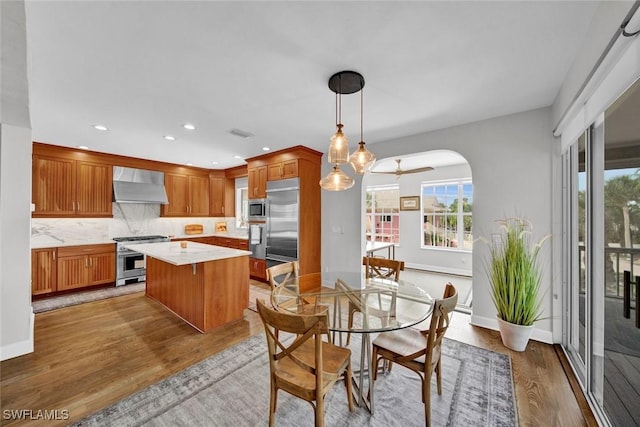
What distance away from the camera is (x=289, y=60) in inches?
73.7

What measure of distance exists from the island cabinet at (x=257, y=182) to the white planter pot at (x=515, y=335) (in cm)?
407

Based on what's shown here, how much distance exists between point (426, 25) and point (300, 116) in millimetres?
1666

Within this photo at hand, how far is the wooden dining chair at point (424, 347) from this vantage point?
1479 mm

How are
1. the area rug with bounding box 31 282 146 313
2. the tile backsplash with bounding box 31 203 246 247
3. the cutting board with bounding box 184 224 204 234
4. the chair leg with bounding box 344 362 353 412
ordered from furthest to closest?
the cutting board with bounding box 184 224 204 234
the tile backsplash with bounding box 31 203 246 247
the area rug with bounding box 31 282 146 313
the chair leg with bounding box 344 362 353 412

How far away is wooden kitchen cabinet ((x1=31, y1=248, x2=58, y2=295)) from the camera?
392 cm

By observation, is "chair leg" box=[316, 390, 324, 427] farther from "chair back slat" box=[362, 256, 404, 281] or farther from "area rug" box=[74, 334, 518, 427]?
"chair back slat" box=[362, 256, 404, 281]

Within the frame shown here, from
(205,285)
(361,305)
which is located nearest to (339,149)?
(361,305)

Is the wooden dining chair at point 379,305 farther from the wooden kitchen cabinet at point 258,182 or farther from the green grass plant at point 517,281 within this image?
the wooden kitchen cabinet at point 258,182

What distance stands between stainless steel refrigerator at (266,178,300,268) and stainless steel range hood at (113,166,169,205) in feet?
8.33

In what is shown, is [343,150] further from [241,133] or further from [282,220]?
[282,220]

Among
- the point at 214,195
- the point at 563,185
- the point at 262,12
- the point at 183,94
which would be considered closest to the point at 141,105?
the point at 183,94

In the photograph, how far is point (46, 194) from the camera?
4.19 metres

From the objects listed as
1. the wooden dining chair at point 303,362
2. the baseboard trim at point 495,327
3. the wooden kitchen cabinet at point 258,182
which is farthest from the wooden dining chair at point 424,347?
the wooden kitchen cabinet at point 258,182

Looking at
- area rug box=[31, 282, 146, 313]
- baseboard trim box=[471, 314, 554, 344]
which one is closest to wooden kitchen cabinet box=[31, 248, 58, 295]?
area rug box=[31, 282, 146, 313]
